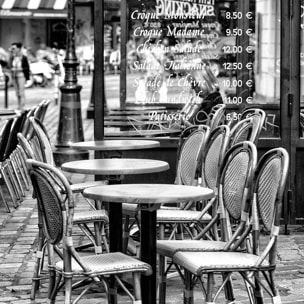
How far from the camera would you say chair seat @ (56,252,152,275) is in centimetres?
521

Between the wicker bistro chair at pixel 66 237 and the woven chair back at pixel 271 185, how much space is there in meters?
0.72

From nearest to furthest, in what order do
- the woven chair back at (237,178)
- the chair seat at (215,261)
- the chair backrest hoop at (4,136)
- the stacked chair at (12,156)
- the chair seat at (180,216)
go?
the chair seat at (215,261), the woven chair back at (237,178), the chair seat at (180,216), the chair backrest hoop at (4,136), the stacked chair at (12,156)

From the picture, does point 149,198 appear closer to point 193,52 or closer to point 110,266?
point 110,266

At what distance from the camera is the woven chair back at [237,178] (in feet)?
18.6

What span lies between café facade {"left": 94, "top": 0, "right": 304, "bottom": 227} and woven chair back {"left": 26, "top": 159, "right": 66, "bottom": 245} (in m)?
3.90

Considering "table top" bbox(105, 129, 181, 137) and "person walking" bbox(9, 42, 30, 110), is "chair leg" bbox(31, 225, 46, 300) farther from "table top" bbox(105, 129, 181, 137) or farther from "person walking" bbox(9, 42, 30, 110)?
"person walking" bbox(9, 42, 30, 110)

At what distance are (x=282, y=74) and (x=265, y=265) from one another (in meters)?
4.19

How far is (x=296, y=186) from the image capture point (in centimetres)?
935

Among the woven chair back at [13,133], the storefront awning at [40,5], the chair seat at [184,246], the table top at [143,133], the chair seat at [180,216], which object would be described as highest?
the storefront awning at [40,5]

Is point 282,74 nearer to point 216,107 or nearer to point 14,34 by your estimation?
point 216,107

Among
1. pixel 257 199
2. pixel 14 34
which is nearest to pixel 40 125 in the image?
pixel 257 199

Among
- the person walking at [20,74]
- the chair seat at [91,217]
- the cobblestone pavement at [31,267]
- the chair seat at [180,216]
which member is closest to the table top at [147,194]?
the chair seat at [180,216]

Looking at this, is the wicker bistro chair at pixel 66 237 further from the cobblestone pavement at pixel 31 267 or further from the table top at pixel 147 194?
the cobblestone pavement at pixel 31 267

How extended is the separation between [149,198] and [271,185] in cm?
71
